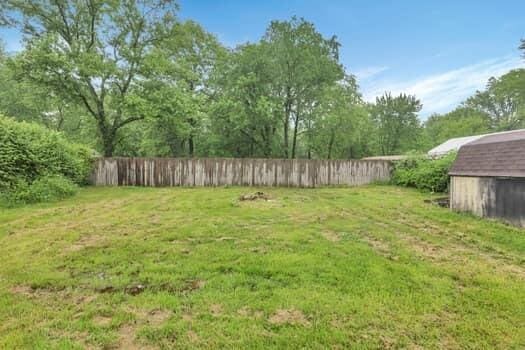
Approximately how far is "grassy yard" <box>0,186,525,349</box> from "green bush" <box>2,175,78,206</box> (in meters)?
2.25

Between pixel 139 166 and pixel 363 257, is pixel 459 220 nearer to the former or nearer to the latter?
pixel 363 257

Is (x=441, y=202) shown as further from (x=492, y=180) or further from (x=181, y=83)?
(x=181, y=83)

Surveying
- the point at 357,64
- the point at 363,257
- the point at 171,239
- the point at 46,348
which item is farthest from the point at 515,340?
the point at 357,64

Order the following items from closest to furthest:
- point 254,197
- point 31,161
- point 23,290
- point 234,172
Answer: point 23,290 < point 31,161 < point 254,197 < point 234,172

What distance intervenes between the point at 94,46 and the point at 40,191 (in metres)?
9.73

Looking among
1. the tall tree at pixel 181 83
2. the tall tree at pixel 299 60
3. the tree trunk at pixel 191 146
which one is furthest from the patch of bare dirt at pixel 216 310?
the tree trunk at pixel 191 146

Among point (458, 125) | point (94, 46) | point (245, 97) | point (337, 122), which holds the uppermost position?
point (94, 46)

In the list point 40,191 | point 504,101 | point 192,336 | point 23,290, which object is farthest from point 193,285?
point 504,101

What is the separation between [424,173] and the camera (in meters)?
10.8

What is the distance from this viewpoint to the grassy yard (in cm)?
202

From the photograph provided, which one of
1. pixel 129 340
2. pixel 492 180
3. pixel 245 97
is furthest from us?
pixel 245 97

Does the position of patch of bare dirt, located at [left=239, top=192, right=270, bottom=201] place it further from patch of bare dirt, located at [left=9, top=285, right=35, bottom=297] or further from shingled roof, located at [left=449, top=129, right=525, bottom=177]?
patch of bare dirt, located at [left=9, top=285, right=35, bottom=297]

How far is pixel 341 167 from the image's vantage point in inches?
511

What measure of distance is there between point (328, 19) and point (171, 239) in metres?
17.6
